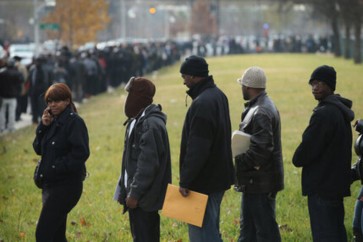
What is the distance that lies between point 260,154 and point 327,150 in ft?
1.85

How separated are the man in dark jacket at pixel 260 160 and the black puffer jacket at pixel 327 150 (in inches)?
13.1

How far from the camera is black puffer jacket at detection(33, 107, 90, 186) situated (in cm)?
702

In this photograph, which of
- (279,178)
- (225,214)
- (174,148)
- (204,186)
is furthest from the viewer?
(174,148)

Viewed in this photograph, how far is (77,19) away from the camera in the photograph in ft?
169

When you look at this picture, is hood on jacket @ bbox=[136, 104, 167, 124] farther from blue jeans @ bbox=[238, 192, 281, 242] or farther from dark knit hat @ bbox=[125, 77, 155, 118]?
blue jeans @ bbox=[238, 192, 281, 242]

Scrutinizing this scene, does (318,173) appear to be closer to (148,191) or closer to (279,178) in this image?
(279,178)

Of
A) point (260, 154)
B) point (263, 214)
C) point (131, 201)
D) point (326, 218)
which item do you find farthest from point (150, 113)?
point (326, 218)

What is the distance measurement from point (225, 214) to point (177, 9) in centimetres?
15137

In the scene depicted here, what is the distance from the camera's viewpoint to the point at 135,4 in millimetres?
127938

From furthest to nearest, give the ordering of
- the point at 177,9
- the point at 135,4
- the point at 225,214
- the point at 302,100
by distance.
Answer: the point at 177,9, the point at 135,4, the point at 302,100, the point at 225,214

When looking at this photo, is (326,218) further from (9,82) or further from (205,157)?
(9,82)

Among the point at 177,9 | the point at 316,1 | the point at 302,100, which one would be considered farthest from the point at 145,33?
the point at 302,100

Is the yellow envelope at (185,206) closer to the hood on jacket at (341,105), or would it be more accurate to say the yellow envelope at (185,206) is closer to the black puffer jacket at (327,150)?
the black puffer jacket at (327,150)

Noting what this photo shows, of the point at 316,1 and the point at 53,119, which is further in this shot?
the point at 316,1
